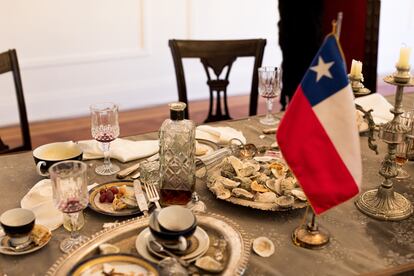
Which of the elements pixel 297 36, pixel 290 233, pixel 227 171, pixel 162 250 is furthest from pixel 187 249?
pixel 297 36

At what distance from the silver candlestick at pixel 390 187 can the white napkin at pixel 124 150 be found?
2.06ft

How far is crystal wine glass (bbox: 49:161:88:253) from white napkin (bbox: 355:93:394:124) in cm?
113

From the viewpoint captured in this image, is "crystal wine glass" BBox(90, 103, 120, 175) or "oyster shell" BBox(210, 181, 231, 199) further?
"crystal wine glass" BBox(90, 103, 120, 175)

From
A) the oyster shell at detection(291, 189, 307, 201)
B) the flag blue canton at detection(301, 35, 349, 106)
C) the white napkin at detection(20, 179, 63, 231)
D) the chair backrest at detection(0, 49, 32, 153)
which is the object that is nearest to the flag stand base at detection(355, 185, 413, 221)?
the oyster shell at detection(291, 189, 307, 201)

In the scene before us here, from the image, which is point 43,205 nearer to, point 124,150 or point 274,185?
point 124,150

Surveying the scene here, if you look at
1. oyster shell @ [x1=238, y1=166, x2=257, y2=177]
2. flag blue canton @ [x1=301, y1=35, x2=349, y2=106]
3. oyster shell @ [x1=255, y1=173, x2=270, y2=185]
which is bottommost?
oyster shell @ [x1=255, y1=173, x2=270, y2=185]

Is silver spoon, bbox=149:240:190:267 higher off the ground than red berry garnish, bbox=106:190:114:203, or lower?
lower

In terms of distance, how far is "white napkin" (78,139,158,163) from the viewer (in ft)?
5.11

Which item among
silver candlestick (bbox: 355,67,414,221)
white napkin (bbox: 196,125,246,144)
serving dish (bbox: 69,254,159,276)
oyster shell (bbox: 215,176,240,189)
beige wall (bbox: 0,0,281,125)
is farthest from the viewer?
beige wall (bbox: 0,0,281,125)

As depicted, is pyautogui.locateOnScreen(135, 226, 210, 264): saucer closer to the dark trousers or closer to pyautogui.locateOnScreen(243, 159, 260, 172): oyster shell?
pyautogui.locateOnScreen(243, 159, 260, 172): oyster shell

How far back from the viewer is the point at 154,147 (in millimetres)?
1620

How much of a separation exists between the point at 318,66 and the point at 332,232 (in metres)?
0.40

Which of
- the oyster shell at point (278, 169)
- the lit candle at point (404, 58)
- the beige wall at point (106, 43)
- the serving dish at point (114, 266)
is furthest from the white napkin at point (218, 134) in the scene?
the beige wall at point (106, 43)

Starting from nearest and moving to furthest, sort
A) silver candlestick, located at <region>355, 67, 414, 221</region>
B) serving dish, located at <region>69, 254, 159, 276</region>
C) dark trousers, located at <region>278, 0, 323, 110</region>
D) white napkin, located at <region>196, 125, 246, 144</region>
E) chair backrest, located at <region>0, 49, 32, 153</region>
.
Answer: serving dish, located at <region>69, 254, 159, 276</region> < silver candlestick, located at <region>355, 67, 414, 221</region> < white napkin, located at <region>196, 125, 246, 144</region> < chair backrest, located at <region>0, 49, 32, 153</region> < dark trousers, located at <region>278, 0, 323, 110</region>
